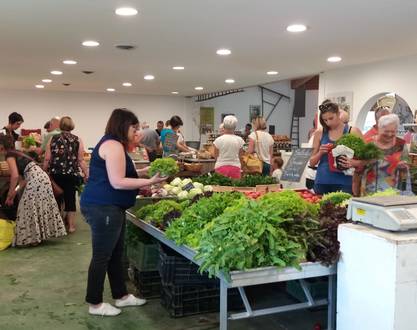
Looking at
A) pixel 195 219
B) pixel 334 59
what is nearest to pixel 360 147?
pixel 195 219

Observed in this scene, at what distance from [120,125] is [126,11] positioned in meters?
1.76

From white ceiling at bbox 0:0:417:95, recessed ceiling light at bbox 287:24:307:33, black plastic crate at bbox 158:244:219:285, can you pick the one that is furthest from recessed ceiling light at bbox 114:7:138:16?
black plastic crate at bbox 158:244:219:285

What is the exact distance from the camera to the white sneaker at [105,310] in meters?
3.51

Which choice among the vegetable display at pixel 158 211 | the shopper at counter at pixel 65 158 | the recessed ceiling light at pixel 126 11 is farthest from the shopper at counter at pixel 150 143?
the vegetable display at pixel 158 211

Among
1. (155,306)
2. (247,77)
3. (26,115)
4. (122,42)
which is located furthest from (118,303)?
(26,115)

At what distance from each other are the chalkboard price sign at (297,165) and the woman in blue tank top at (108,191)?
164 centimetres

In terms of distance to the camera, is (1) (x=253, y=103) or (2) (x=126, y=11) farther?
(1) (x=253, y=103)

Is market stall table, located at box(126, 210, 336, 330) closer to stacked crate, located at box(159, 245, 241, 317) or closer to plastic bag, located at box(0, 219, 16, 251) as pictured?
stacked crate, located at box(159, 245, 241, 317)

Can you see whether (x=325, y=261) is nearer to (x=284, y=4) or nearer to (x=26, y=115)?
(x=284, y=4)

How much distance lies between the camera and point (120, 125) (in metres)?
3.34

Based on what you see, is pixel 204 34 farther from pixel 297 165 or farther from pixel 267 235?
pixel 267 235

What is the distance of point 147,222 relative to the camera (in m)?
3.75

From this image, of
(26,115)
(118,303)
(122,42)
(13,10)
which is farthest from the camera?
(26,115)

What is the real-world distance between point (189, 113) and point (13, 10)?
38.6 feet
